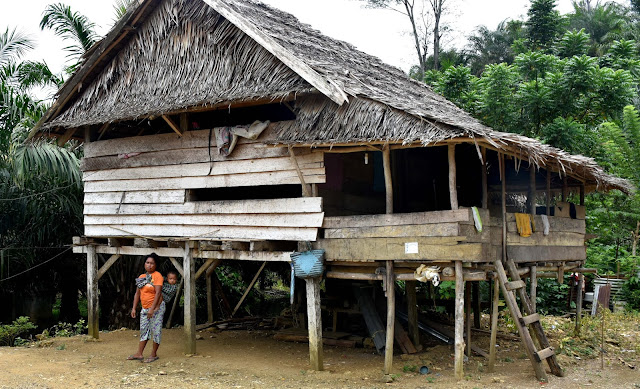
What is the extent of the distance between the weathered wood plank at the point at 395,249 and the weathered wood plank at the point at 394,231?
0.20 feet

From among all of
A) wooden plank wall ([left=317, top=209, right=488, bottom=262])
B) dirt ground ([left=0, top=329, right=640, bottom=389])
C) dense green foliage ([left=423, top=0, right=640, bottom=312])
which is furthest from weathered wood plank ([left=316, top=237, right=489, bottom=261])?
dense green foliage ([left=423, top=0, right=640, bottom=312])

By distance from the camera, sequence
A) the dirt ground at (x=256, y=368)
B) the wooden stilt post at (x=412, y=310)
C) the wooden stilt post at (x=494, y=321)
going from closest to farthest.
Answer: the dirt ground at (x=256, y=368)
the wooden stilt post at (x=494, y=321)
the wooden stilt post at (x=412, y=310)

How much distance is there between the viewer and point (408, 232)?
8.48 meters

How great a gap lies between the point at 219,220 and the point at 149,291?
1543 mm

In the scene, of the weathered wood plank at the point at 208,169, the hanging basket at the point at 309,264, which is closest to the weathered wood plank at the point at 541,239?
the hanging basket at the point at 309,264

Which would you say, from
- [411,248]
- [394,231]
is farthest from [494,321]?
[394,231]

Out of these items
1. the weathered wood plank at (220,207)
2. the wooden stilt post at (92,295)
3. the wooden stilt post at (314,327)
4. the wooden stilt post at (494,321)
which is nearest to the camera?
the wooden stilt post at (494,321)

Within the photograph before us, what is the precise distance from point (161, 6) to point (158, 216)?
3616mm

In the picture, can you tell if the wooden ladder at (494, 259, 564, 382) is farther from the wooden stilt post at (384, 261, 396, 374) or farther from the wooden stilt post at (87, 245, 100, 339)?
the wooden stilt post at (87, 245, 100, 339)

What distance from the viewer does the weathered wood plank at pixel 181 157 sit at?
9.58 m

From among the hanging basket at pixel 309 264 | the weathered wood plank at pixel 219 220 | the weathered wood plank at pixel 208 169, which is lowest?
the hanging basket at pixel 309 264

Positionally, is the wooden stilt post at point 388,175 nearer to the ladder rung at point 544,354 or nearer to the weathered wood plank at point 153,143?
the weathered wood plank at point 153,143

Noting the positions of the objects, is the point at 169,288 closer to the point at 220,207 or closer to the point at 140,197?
the point at 220,207

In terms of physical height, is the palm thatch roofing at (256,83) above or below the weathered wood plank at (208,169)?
above
